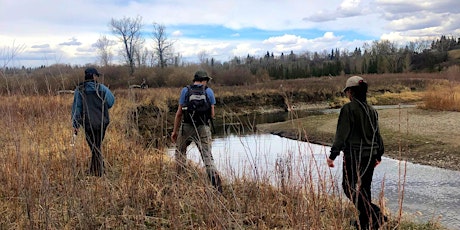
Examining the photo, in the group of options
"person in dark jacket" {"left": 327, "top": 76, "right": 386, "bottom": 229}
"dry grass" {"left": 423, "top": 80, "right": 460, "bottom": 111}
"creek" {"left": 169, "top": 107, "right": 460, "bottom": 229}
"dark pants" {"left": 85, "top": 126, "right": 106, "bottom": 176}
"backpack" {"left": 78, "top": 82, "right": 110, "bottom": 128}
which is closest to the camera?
"person in dark jacket" {"left": 327, "top": 76, "right": 386, "bottom": 229}

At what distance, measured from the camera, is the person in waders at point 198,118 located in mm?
5613

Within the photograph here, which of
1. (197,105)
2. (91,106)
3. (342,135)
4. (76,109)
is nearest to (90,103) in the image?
(91,106)

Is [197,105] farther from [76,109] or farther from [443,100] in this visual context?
[443,100]

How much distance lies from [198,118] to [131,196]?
4.80 ft

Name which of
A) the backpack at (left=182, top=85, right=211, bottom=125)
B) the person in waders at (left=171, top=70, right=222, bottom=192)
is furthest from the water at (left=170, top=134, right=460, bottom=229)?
the backpack at (left=182, top=85, right=211, bottom=125)

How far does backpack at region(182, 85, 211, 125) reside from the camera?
561 cm

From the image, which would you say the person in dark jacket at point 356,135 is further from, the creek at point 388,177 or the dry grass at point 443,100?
the dry grass at point 443,100

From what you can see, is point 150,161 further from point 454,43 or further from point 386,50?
point 454,43

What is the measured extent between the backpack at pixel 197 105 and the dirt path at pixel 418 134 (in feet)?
8.98

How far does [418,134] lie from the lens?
15.4m

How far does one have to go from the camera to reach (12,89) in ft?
16.7

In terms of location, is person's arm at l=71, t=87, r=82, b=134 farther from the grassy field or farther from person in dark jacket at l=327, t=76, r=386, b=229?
person in dark jacket at l=327, t=76, r=386, b=229

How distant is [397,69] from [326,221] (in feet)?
238

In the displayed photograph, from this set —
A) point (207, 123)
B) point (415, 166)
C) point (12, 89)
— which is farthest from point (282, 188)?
point (415, 166)
